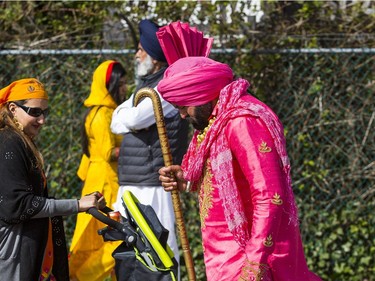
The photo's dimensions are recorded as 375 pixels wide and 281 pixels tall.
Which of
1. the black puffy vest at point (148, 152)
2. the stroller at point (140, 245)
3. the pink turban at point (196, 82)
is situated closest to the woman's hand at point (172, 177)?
the stroller at point (140, 245)

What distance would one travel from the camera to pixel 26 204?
4.60m

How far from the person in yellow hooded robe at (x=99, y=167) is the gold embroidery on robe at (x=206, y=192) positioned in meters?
2.46

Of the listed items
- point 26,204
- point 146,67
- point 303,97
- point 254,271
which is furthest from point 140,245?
point 303,97

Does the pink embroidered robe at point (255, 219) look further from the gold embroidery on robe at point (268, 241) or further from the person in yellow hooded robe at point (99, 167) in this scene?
the person in yellow hooded robe at point (99, 167)

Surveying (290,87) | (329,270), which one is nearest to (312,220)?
(329,270)

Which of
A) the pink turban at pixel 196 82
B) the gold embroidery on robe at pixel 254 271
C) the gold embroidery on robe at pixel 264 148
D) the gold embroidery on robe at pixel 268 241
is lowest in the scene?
the gold embroidery on robe at pixel 254 271

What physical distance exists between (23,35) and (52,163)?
1157mm

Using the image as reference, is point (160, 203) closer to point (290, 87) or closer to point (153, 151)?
point (153, 151)

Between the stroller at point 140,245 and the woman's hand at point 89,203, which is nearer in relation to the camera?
the stroller at point 140,245

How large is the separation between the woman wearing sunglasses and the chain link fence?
2.59 metres

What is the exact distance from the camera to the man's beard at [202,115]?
391 cm

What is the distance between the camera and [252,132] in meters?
3.66

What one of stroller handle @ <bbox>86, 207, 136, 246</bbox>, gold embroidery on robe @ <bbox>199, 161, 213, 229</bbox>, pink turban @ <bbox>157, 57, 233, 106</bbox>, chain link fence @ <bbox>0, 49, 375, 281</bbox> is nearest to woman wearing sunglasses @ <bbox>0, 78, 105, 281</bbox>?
stroller handle @ <bbox>86, 207, 136, 246</bbox>

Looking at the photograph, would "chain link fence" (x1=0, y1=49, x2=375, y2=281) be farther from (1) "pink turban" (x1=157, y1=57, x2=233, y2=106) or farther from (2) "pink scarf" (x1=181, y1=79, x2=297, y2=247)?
(2) "pink scarf" (x1=181, y1=79, x2=297, y2=247)
